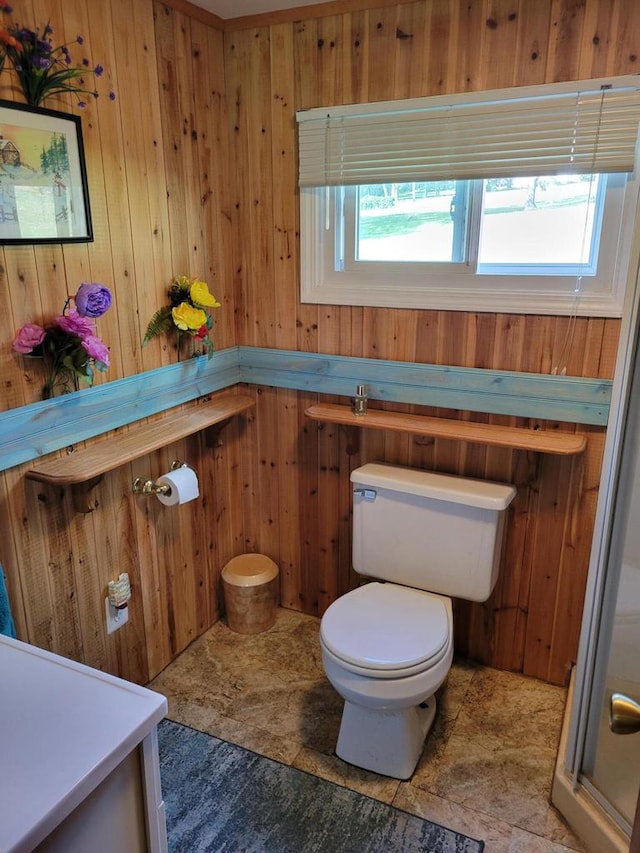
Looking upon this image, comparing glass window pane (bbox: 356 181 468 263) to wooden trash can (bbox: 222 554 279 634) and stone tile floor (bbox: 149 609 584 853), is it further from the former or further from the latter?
stone tile floor (bbox: 149 609 584 853)

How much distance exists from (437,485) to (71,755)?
4.79 feet

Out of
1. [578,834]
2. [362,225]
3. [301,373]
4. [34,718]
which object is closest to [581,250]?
[362,225]

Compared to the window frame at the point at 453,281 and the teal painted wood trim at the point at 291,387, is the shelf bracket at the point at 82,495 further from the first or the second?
the window frame at the point at 453,281

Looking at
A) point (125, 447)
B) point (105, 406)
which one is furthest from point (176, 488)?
point (105, 406)

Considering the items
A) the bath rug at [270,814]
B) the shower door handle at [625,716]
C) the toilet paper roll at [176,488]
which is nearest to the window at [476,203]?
the toilet paper roll at [176,488]

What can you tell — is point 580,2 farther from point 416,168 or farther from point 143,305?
point 143,305

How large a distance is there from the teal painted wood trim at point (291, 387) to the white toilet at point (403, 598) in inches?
11.3

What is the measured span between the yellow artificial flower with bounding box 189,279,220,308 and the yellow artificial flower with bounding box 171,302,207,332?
32 mm

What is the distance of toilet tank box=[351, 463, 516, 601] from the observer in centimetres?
219

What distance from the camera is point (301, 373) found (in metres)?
2.58

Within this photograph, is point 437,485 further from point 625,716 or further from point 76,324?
point 625,716

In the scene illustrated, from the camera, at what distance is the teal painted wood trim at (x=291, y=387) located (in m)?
1.86

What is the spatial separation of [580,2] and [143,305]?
156 cm

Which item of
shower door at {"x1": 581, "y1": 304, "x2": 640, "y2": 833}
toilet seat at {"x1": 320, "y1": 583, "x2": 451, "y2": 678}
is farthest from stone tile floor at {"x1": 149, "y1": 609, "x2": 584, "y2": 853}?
toilet seat at {"x1": 320, "y1": 583, "x2": 451, "y2": 678}
